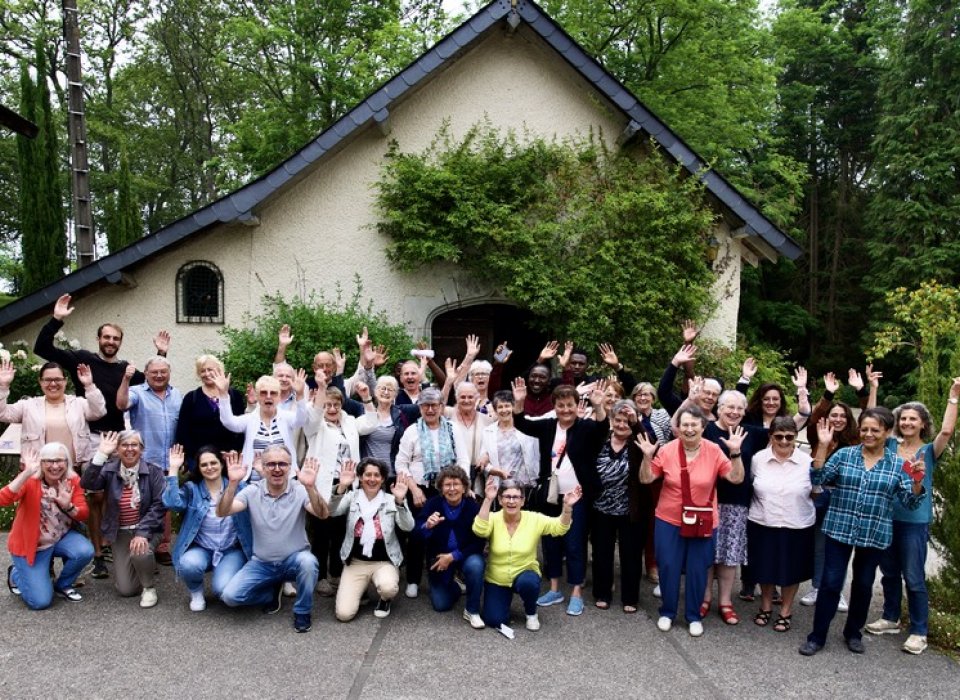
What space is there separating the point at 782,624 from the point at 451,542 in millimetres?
2491

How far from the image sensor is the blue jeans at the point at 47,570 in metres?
5.25

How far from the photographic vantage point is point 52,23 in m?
23.3

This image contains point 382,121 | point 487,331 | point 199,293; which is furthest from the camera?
Result: point 487,331

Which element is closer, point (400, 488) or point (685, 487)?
point (685, 487)

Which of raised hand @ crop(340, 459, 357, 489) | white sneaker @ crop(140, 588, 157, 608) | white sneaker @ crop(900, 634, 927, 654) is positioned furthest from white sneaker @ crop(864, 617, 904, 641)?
white sneaker @ crop(140, 588, 157, 608)

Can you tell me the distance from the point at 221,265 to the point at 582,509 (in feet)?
22.0

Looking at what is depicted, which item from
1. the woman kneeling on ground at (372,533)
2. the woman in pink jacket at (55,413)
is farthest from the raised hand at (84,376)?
the woman kneeling on ground at (372,533)

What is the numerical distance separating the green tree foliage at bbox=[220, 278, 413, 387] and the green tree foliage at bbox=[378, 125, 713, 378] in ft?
3.44

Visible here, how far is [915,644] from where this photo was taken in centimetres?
482

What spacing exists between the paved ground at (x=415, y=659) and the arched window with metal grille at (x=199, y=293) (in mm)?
5169

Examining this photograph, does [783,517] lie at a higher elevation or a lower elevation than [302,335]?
lower

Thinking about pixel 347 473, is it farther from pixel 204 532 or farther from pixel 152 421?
pixel 152 421

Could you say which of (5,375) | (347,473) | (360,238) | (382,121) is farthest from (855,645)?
(382,121)

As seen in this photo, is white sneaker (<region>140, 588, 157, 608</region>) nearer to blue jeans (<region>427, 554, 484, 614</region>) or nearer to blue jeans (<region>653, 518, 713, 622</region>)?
blue jeans (<region>427, 554, 484, 614</region>)
